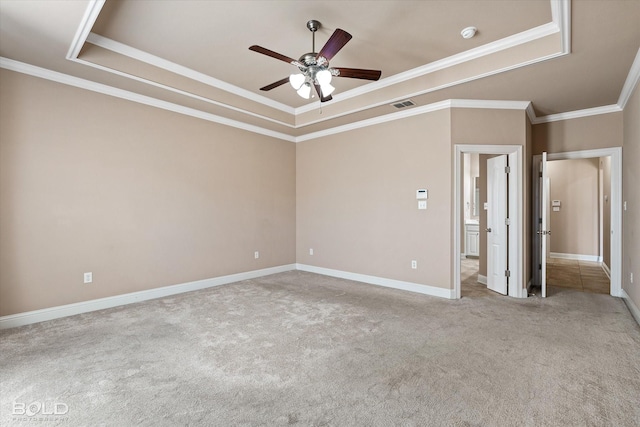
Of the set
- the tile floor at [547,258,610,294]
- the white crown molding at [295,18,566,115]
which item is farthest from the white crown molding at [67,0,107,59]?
the tile floor at [547,258,610,294]

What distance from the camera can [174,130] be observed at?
471 centimetres

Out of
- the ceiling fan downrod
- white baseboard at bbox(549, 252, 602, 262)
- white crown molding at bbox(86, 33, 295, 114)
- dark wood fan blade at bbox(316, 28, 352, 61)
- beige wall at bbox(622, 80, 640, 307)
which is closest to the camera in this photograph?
dark wood fan blade at bbox(316, 28, 352, 61)

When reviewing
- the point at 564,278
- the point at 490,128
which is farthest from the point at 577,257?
the point at 490,128

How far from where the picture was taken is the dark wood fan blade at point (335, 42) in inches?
95.0

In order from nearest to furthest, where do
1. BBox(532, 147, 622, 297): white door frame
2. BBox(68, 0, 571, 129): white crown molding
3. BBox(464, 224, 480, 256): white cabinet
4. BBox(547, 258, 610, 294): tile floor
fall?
BBox(68, 0, 571, 129): white crown molding
BBox(532, 147, 622, 297): white door frame
BBox(547, 258, 610, 294): tile floor
BBox(464, 224, 480, 256): white cabinet

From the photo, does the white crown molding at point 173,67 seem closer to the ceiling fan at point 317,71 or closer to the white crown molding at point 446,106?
the white crown molding at point 446,106

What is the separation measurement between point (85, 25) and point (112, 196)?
2.06 metres

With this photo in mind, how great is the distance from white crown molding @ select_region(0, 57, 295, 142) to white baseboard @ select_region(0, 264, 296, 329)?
2.61 meters

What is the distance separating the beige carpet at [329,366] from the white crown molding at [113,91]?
2765 millimetres

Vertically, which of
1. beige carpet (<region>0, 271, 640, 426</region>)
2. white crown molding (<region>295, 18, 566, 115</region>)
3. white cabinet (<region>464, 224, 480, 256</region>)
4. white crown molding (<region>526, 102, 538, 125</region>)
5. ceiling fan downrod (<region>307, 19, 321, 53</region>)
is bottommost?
beige carpet (<region>0, 271, 640, 426</region>)

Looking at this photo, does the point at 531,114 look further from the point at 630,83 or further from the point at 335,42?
the point at 335,42

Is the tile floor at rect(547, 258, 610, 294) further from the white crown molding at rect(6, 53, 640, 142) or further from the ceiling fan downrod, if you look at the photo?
the ceiling fan downrod

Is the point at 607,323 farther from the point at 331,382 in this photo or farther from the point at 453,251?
the point at 331,382

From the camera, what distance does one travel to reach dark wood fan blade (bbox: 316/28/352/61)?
2.41 metres
